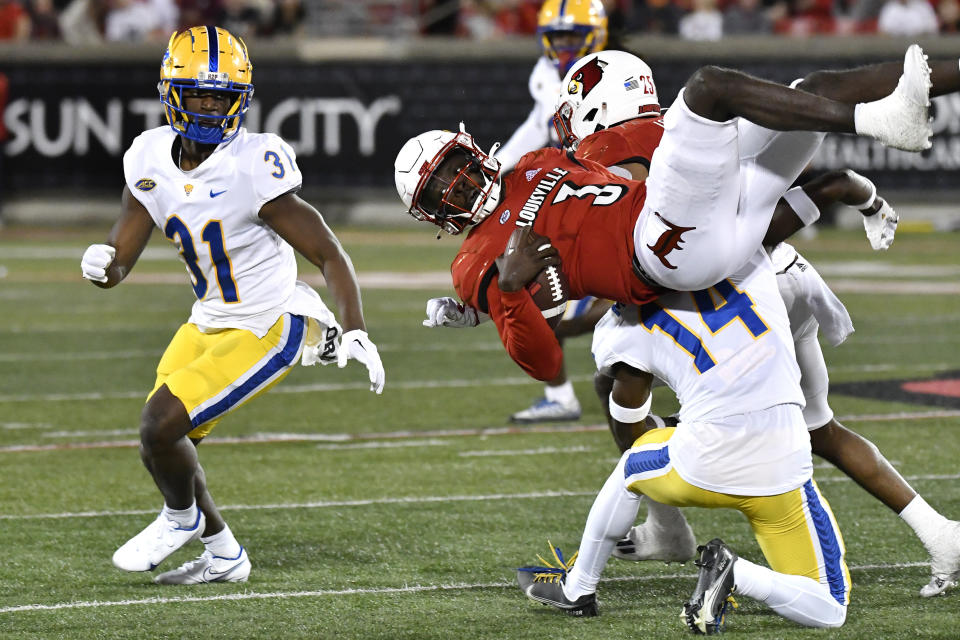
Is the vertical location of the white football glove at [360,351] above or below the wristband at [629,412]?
above

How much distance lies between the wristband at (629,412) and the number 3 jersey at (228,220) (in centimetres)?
104

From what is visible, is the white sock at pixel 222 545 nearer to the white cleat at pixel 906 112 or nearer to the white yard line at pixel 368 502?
the white yard line at pixel 368 502

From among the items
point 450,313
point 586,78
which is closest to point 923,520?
point 450,313

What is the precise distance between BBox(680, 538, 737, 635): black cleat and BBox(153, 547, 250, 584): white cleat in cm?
162

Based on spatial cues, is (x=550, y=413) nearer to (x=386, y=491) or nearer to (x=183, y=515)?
(x=386, y=491)

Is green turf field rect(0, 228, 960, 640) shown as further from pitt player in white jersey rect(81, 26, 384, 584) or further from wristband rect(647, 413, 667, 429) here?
wristband rect(647, 413, 667, 429)

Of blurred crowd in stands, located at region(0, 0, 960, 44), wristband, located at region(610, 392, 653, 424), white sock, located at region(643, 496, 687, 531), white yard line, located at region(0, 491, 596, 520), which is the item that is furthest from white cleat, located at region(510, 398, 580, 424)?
blurred crowd in stands, located at region(0, 0, 960, 44)

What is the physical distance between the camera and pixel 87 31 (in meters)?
18.8

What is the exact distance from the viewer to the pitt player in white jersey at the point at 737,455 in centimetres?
397

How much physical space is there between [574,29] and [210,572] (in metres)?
4.19

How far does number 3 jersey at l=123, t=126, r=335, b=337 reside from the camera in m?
5.04

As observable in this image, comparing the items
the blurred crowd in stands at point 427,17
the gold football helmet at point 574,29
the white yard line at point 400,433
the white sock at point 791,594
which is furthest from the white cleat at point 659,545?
the blurred crowd in stands at point 427,17

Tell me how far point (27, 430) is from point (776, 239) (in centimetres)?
451

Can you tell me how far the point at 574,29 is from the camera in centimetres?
815
